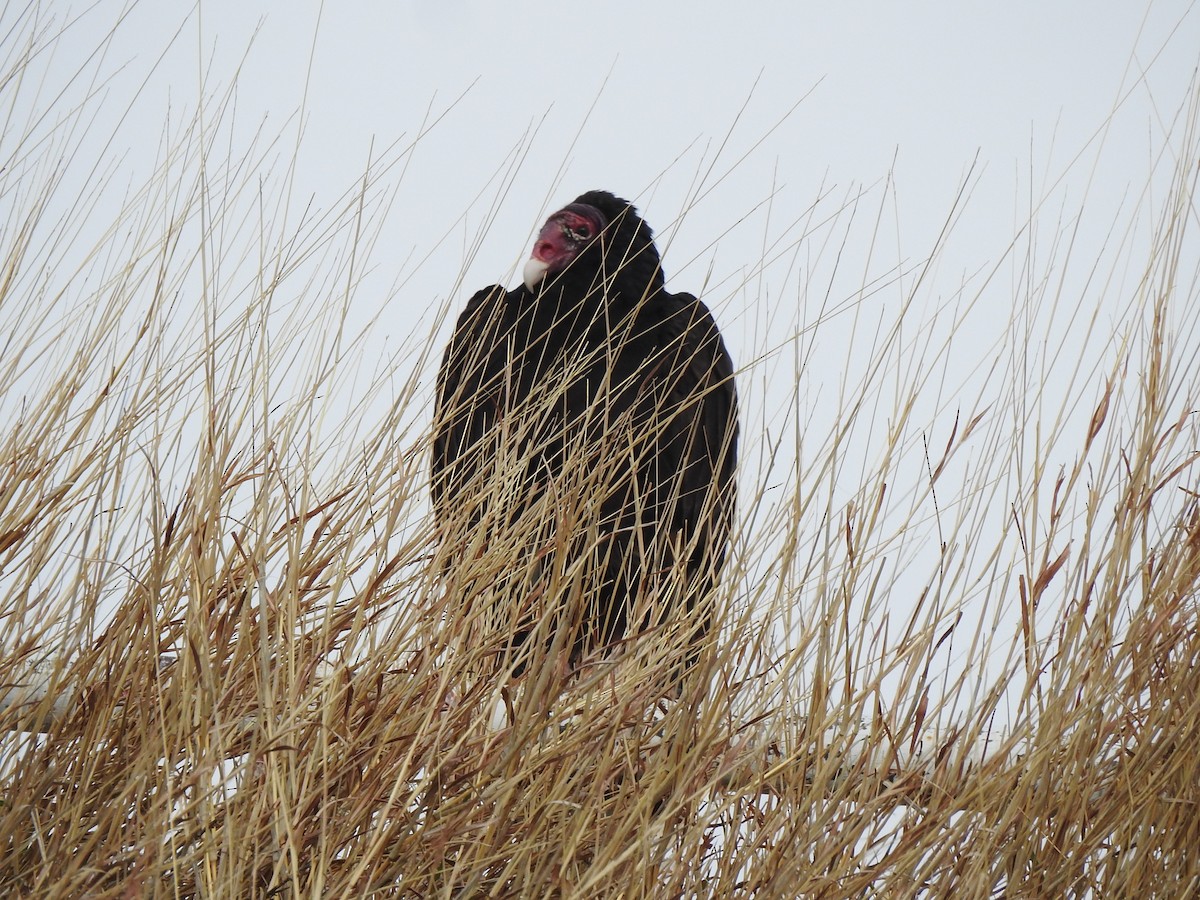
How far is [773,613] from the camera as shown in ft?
3.49

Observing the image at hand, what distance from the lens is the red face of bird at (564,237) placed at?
2.55 metres

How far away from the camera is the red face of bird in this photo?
8.37ft

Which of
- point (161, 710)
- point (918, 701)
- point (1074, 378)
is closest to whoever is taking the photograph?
point (161, 710)

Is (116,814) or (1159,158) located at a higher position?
(1159,158)

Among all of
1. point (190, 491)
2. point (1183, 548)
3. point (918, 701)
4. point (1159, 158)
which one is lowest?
point (918, 701)

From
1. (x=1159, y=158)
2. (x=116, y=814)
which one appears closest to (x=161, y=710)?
(x=116, y=814)

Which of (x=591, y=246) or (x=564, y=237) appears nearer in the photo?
(x=591, y=246)

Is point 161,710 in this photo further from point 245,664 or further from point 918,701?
point 918,701

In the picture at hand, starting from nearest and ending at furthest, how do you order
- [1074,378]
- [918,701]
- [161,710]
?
[161,710] → [918,701] → [1074,378]

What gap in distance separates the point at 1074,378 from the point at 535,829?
0.62 meters

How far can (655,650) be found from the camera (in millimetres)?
1175

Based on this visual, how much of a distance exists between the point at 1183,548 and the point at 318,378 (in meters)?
0.81

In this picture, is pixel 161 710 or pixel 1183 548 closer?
pixel 161 710

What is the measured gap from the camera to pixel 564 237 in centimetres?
258
